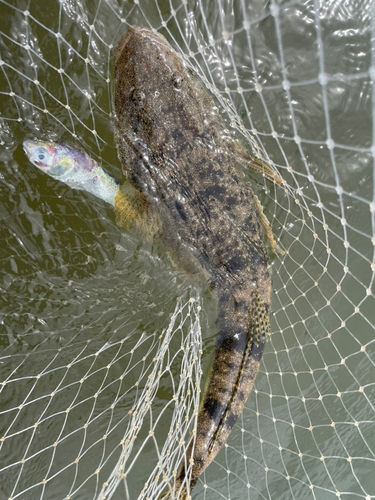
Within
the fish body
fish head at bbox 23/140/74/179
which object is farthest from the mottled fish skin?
fish head at bbox 23/140/74/179

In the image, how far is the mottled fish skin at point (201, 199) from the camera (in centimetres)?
248

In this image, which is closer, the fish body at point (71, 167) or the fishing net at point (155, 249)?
the fish body at point (71, 167)

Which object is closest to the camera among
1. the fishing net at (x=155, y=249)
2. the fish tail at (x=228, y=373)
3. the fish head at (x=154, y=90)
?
the fish head at (x=154, y=90)

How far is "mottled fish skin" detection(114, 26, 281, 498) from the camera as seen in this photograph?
8.13ft

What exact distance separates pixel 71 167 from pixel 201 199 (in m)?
1.01

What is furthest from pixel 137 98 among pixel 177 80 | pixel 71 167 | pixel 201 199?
pixel 201 199

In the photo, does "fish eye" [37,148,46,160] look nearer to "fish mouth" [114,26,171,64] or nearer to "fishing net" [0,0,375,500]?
"fishing net" [0,0,375,500]

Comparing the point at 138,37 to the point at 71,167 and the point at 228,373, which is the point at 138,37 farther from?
the point at 228,373

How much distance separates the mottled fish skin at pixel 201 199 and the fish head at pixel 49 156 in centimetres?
43

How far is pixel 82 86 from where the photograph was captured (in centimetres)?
305

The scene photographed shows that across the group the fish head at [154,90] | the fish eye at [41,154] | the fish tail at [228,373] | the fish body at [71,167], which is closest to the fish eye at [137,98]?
the fish head at [154,90]

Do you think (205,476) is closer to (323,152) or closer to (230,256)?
(230,256)

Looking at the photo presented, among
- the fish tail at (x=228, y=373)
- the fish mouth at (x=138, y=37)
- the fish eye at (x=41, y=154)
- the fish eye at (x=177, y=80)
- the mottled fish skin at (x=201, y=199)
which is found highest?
the fish mouth at (x=138, y=37)

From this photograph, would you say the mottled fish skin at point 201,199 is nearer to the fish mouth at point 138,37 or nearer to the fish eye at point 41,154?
the fish mouth at point 138,37
